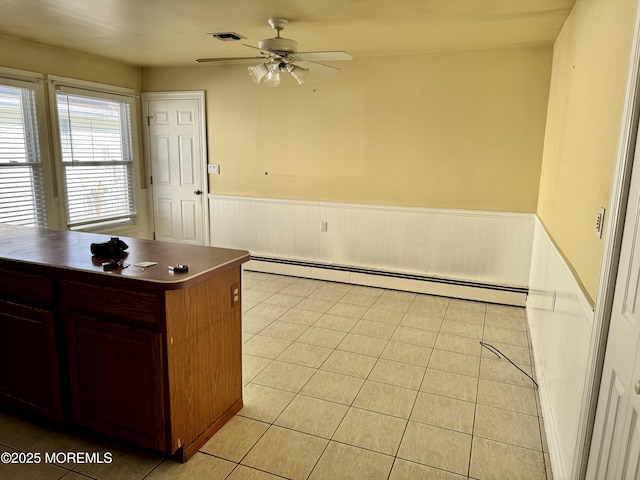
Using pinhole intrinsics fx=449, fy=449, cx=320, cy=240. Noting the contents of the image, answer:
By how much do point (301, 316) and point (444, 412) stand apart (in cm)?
175

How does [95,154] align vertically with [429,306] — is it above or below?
above

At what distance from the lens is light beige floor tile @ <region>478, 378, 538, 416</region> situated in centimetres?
267

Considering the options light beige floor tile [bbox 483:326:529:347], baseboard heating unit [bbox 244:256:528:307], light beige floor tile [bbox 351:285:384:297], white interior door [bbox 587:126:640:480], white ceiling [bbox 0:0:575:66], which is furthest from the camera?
light beige floor tile [bbox 351:285:384:297]

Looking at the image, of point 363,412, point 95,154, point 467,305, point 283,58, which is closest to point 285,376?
point 363,412

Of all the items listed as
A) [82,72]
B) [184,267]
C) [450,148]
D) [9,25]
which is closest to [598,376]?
[184,267]

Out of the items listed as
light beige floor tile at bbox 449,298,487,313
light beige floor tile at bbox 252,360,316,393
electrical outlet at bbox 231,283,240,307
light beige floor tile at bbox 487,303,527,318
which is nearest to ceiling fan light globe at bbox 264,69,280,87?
electrical outlet at bbox 231,283,240,307

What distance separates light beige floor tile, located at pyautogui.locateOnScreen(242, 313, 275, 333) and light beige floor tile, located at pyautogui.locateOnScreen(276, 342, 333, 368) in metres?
0.43

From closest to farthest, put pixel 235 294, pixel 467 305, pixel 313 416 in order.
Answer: pixel 235 294 → pixel 313 416 → pixel 467 305

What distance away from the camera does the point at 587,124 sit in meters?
2.20

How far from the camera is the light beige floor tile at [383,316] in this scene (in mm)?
4030

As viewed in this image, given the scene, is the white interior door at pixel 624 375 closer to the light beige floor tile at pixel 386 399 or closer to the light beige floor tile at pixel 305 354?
the light beige floor tile at pixel 386 399

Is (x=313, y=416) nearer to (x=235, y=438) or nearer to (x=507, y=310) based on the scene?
(x=235, y=438)

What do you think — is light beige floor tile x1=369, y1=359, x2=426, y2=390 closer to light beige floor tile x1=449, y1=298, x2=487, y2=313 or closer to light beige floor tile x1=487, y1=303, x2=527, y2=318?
light beige floor tile x1=449, y1=298, x2=487, y2=313

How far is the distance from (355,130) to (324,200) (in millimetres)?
855
